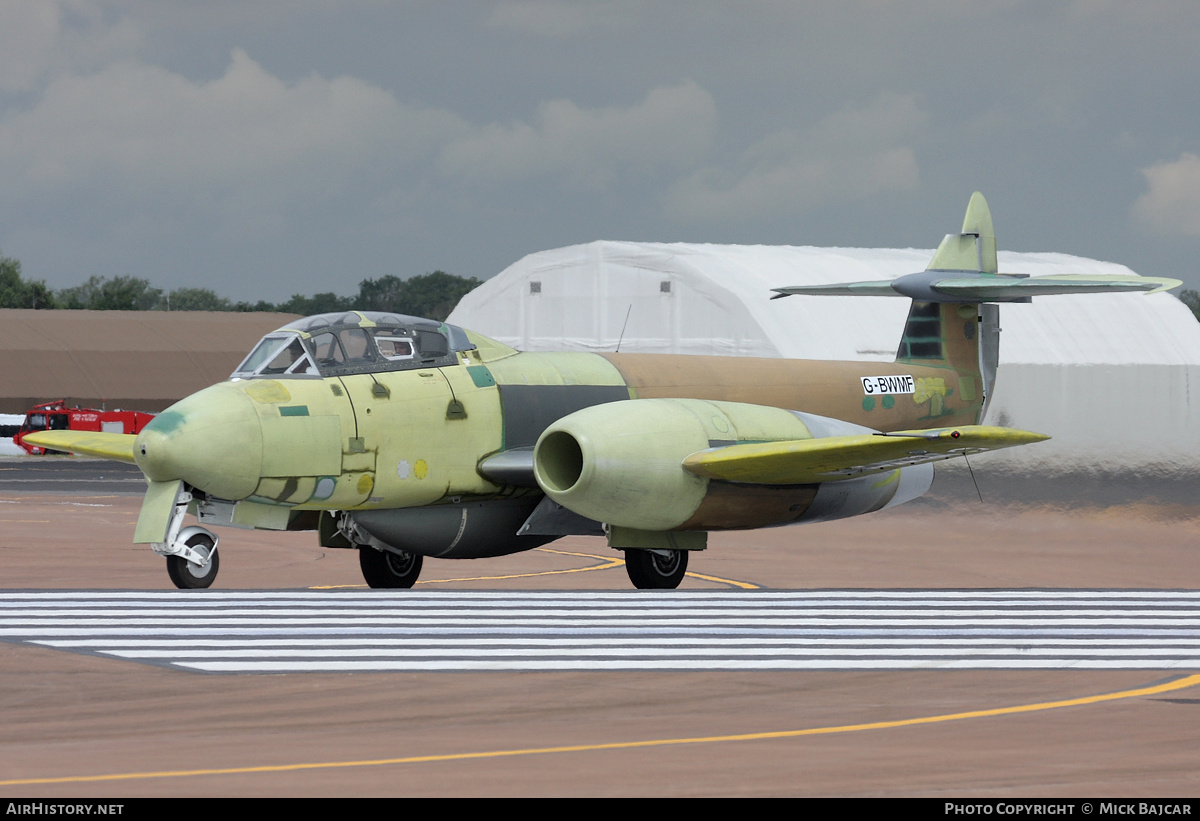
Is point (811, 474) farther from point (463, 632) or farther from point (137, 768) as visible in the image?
point (137, 768)

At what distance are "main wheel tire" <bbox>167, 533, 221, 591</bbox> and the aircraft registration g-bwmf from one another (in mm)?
25

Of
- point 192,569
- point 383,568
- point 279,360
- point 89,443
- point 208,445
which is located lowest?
point 383,568

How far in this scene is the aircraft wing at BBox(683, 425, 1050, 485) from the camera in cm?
1725

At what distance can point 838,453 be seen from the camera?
1791 centimetres

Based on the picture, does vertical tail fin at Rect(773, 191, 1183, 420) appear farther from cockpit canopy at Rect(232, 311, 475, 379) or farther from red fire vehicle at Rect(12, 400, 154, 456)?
red fire vehicle at Rect(12, 400, 154, 456)

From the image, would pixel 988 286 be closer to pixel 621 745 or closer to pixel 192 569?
pixel 192 569

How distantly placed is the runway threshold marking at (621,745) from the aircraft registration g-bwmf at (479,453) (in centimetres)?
650

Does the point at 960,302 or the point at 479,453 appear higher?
the point at 960,302

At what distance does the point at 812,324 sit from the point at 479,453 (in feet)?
75.2

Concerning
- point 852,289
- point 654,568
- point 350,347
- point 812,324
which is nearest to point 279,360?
point 350,347

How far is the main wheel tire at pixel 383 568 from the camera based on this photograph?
20.3 meters

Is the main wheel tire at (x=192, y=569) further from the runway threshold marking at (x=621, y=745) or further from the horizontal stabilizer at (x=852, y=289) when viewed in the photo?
the horizontal stabilizer at (x=852, y=289)

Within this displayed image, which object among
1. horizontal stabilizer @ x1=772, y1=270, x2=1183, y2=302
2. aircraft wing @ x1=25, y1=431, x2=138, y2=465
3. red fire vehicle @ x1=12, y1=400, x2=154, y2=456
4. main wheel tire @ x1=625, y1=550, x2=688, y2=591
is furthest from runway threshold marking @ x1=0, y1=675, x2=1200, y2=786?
red fire vehicle @ x1=12, y1=400, x2=154, y2=456

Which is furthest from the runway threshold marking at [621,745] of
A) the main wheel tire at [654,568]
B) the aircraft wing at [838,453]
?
the main wheel tire at [654,568]
